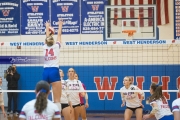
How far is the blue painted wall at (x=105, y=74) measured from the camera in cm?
1722

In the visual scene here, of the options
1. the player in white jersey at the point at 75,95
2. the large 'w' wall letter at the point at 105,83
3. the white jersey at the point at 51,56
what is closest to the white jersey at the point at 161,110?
the white jersey at the point at 51,56

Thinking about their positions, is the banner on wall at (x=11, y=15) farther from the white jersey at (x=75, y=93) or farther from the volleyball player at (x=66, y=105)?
the volleyball player at (x=66, y=105)

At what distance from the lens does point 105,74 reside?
57.3 ft

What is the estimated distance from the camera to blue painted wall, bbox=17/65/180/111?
1722cm

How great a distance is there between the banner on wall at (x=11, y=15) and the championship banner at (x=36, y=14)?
0.29 m

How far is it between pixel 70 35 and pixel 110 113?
3.27 m

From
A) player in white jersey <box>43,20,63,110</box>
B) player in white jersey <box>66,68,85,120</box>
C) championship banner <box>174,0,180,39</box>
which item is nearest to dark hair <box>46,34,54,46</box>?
player in white jersey <box>43,20,63,110</box>

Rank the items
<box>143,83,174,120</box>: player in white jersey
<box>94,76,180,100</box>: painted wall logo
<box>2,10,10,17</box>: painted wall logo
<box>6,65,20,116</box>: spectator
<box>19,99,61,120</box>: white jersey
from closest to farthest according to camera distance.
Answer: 1. <box>19,99,61,120</box>: white jersey
2. <box>143,83,174,120</box>: player in white jersey
3. <box>6,65,20,116</box>: spectator
4. <box>94,76,180,100</box>: painted wall logo
5. <box>2,10,10,17</box>: painted wall logo

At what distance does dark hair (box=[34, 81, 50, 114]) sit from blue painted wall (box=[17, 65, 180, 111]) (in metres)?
11.6

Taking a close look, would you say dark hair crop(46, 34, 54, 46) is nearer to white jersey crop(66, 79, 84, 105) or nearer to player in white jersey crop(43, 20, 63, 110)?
player in white jersey crop(43, 20, 63, 110)

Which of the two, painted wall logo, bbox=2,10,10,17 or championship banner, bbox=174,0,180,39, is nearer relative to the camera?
championship banner, bbox=174,0,180,39

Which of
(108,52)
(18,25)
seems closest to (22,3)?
(18,25)

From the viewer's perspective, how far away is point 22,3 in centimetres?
1778

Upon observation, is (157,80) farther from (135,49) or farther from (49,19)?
(49,19)
